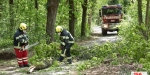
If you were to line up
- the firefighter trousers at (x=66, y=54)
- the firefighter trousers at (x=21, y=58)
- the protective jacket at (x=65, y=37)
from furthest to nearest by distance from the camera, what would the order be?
the firefighter trousers at (x=21, y=58) < the firefighter trousers at (x=66, y=54) < the protective jacket at (x=65, y=37)

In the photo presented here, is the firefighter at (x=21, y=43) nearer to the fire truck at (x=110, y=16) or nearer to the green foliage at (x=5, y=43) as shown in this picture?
the green foliage at (x=5, y=43)

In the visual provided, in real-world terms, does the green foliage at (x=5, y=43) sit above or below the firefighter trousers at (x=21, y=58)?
below

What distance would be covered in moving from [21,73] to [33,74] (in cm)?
69

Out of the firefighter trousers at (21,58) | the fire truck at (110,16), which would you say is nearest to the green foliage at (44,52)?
the firefighter trousers at (21,58)

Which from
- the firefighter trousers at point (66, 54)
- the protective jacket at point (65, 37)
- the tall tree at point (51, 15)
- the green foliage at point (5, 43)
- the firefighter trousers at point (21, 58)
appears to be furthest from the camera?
the green foliage at point (5, 43)

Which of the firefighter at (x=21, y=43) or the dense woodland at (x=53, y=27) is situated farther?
the firefighter at (x=21, y=43)

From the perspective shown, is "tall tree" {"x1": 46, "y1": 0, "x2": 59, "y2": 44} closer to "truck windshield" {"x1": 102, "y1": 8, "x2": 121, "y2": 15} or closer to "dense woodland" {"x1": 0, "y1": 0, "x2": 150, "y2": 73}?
"dense woodland" {"x1": 0, "y1": 0, "x2": 150, "y2": 73}

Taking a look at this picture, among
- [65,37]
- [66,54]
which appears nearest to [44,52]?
[66,54]

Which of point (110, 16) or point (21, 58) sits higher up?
point (21, 58)

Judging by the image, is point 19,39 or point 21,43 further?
point 21,43

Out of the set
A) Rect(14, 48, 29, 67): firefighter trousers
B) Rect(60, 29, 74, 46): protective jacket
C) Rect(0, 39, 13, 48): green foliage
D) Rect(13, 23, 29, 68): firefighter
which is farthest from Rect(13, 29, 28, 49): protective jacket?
Rect(0, 39, 13, 48): green foliage

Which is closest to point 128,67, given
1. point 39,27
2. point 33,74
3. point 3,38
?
point 33,74

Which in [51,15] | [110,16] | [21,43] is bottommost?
[110,16]

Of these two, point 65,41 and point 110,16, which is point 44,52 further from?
point 110,16
